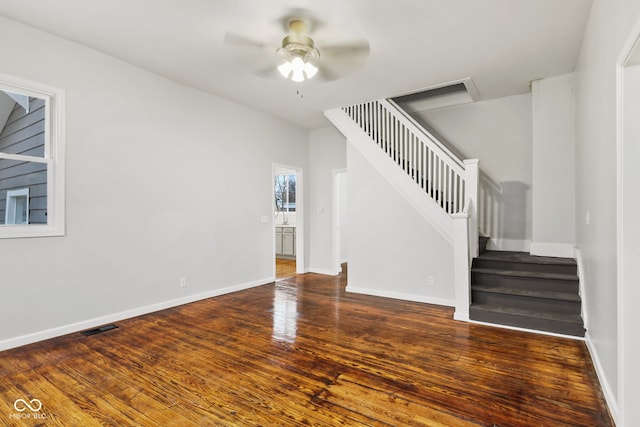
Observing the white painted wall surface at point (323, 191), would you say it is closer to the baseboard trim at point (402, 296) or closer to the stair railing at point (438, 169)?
the stair railing at point (438, 169)

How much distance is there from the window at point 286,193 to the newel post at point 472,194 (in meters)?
5.28

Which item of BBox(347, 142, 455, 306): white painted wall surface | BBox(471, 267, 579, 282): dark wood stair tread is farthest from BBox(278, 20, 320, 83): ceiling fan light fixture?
BBox(471, 267, 579, 282): dark wood stair tread

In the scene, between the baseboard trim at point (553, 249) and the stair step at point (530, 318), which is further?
the baseboard trim at point (553, 249)

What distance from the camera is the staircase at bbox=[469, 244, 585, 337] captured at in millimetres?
3410

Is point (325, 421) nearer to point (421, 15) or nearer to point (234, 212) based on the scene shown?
point (421, 15)

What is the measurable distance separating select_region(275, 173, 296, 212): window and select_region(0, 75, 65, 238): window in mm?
5822

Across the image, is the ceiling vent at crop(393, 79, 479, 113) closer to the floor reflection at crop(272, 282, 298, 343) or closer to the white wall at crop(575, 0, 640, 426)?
the white wall at crop(575, 0, 640, 426)

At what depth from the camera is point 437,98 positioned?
5.39 metres

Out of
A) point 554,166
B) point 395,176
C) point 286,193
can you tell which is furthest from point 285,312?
point 286,193

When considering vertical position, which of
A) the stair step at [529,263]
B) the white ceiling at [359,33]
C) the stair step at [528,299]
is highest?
the white ceiling at [359,33]

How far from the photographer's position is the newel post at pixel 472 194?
13.7 ft

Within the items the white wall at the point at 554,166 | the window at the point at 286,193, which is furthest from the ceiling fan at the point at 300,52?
the window at the point at 286,193

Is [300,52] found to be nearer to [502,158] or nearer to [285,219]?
[502,158]

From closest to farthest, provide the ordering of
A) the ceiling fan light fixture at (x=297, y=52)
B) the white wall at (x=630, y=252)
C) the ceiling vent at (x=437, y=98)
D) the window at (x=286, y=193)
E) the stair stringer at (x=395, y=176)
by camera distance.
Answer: the white wall at (x=630, y=252) → the ceiling fan light fixture at (x=297, y=52) → the stair stringer at (x=395, y=176) → the ceiling vent at (x=437, y=98) → the window at (x=286, y=193)
